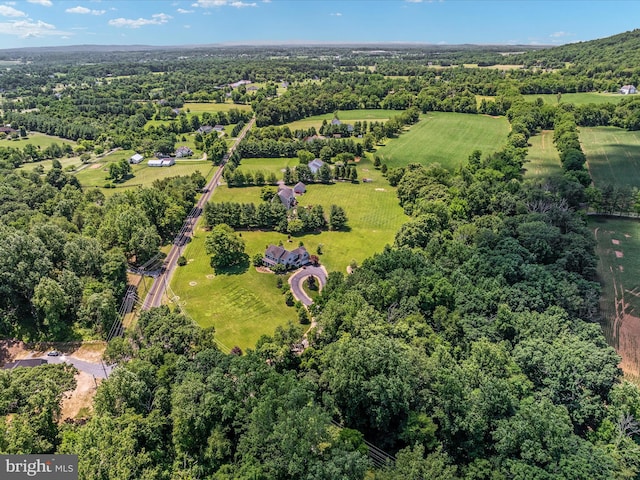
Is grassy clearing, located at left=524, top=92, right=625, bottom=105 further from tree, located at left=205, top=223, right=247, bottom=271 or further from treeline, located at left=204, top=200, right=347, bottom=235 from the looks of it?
tree, located at left=205, top=223, right=247, bottom=271

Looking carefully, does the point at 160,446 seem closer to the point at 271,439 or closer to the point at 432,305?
the point at 271,439

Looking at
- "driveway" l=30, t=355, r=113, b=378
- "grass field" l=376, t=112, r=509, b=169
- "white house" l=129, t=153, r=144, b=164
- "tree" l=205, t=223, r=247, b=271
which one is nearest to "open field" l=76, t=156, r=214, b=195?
"white house" l=129, t=153, r=144, b=164

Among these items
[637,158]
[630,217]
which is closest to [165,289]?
[630,217]

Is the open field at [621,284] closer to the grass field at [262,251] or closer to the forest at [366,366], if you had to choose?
the forest at [366,366]

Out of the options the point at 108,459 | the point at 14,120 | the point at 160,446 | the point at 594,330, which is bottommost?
the point at 160,446

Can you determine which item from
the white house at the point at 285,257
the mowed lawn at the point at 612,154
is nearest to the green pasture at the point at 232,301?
the white house at the point at 285,257
